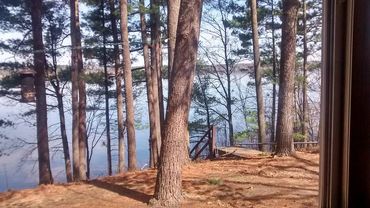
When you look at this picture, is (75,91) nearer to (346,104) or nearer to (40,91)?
(40,91)

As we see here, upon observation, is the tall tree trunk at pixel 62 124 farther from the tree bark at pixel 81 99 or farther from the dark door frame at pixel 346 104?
the dark door frame at pixel 346 104

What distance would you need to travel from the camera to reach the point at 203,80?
11680 millimetres

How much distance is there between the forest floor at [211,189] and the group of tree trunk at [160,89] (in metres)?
0.33

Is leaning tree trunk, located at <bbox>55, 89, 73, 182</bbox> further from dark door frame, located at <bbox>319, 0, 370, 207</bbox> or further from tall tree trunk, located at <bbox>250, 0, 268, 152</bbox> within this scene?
dark door frame, located at <bbox>319, 0, 370, 207</bbox>

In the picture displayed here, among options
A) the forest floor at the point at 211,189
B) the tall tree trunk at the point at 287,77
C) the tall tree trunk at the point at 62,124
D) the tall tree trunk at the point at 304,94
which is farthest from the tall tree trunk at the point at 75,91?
the tall tree trunk at the point at 304,94

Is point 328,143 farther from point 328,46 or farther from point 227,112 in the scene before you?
point 227,112

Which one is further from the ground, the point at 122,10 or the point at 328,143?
the point at 122,10

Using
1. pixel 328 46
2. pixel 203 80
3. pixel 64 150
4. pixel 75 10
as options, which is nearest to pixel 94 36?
pixel 75 10

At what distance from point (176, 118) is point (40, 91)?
5.10 metres

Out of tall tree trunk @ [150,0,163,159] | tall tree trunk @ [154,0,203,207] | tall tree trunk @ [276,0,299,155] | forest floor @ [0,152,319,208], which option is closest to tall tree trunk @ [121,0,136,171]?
tall tree trunk @ [150,0,163,159]

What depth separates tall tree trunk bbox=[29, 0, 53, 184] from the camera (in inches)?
272

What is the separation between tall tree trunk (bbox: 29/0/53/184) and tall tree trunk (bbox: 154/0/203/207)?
5026 mm

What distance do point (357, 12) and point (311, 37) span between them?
744cm

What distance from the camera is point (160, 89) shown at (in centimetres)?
852
